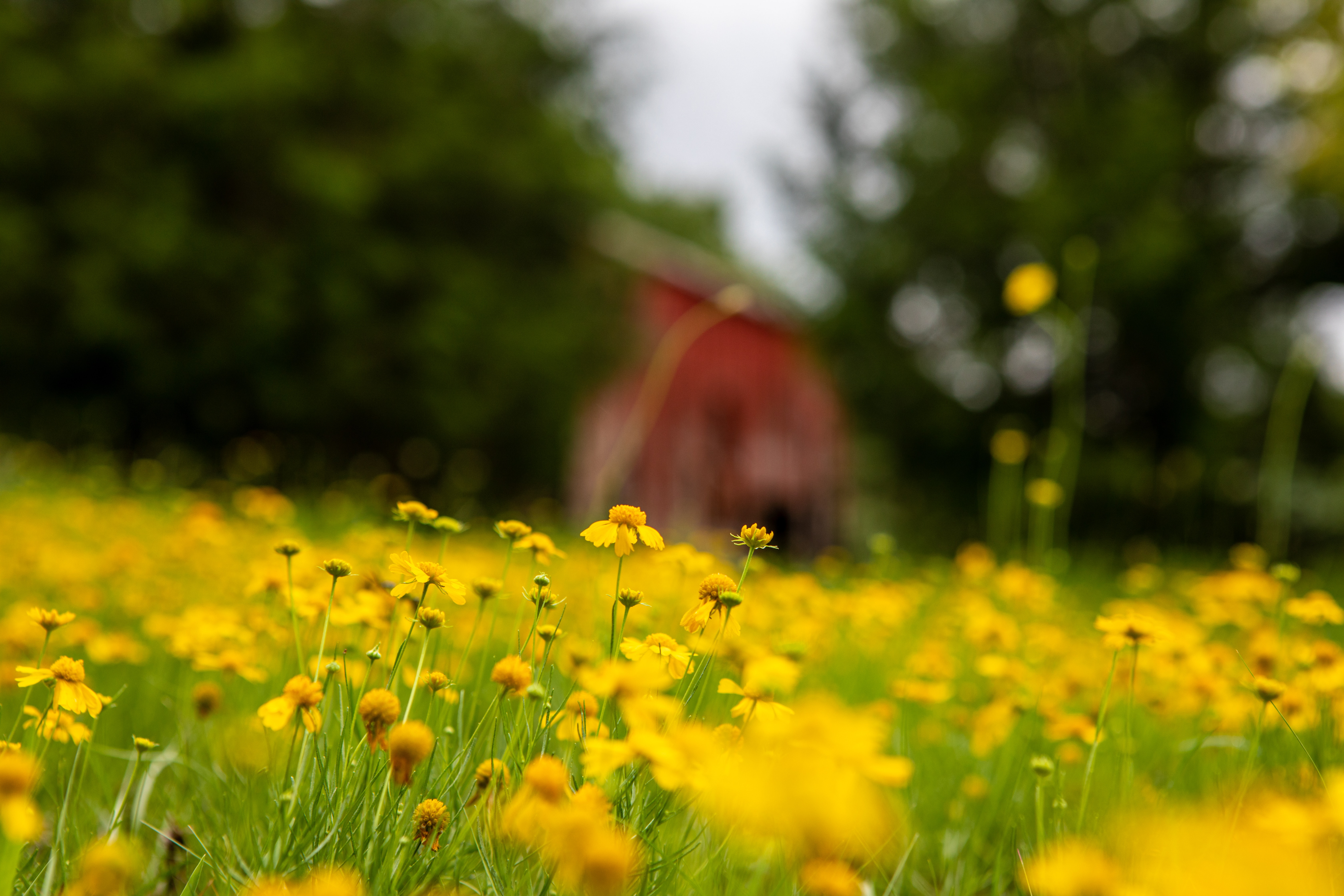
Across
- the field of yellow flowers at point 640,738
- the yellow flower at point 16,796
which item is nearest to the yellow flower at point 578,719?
the field of yellow flowers at point 640,738

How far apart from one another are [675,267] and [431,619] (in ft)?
40.5

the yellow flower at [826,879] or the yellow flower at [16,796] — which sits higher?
the yellow flower at [826,879]

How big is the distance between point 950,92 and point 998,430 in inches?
115

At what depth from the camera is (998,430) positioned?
8.02m

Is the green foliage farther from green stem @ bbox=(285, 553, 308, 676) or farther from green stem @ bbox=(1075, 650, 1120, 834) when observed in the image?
green stem @ bbox=(1075, 650, 1120, 834)

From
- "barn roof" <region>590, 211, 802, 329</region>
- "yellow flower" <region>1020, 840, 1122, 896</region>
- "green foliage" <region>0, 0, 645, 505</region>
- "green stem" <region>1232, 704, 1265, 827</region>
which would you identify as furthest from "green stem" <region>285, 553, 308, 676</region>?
"barn roof" <region>590, 211, 802, 329</region>

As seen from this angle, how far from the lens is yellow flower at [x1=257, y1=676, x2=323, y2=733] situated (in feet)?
3.21

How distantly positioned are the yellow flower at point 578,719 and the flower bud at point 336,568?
28 cm

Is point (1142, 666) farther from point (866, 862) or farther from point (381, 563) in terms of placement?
point (381, 563)

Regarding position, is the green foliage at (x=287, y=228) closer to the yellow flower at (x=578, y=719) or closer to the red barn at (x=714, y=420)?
the red barn at (x=714, y=420)

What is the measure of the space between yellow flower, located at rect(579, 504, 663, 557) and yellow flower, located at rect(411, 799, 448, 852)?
0.31 m

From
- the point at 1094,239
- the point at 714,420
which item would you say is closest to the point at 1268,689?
the point at 1094,239

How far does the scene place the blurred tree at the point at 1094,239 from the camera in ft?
24.6

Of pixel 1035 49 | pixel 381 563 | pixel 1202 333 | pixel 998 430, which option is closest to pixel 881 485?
pixel 998 430
